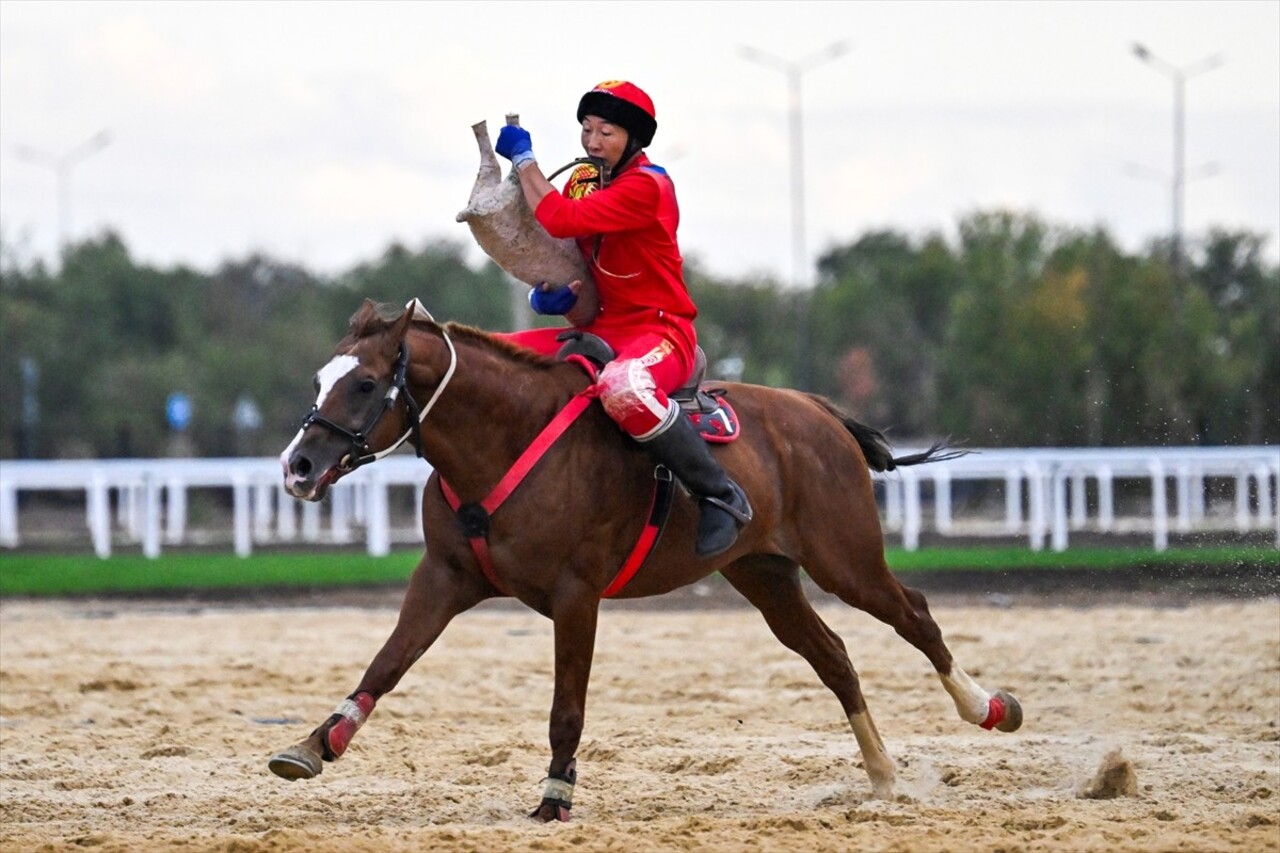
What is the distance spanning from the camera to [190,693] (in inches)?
432

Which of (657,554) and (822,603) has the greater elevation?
(657,554)

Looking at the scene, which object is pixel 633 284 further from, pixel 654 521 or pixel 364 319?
pixel 364 319

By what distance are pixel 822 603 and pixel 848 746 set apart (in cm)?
780

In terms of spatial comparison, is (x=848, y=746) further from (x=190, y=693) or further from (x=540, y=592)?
(x=190, y=693)

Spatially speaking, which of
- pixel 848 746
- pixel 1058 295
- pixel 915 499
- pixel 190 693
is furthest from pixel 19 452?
pixel 848 746

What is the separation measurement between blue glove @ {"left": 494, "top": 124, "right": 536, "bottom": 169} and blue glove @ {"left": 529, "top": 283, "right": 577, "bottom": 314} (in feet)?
1.78

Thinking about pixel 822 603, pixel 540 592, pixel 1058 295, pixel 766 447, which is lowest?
pixel 822 603

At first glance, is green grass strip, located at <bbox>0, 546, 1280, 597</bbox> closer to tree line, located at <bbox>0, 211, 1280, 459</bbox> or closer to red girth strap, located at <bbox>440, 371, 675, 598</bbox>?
tree line, located at <bbox>0, 211, 1280, 459</bbox>

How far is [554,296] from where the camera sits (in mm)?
7508

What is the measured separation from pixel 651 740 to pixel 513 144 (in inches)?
130

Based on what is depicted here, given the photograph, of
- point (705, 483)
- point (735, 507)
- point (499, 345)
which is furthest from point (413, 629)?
point (735, 507)

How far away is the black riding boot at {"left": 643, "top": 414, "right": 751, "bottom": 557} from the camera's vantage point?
729 centimetres

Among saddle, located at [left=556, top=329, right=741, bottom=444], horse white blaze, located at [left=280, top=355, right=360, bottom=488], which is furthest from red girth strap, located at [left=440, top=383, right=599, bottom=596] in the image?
horse white blaze, located at [left=280, top=355, right=360, bottom=488]

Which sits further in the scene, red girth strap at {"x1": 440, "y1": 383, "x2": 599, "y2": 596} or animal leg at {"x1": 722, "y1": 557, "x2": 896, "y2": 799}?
animal leg at {"x1": 722, "y1": 557, "x2": 896, "y2": 799}
